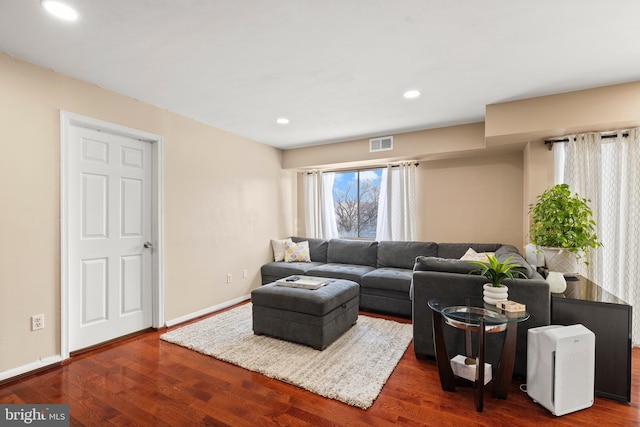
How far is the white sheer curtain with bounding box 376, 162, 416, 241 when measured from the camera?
465 cm

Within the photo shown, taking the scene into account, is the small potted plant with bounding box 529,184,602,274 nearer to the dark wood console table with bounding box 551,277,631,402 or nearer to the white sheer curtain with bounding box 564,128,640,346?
the white sheer curtain with bounding box 564,128,640,346

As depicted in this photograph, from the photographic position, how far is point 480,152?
13.2 ft

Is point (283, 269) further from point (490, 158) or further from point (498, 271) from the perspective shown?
point (490, 158)

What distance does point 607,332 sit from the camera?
2.05 metres

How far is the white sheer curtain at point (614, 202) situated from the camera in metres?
2.86

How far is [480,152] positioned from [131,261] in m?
4.46

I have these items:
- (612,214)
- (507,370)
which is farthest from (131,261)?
(612,214)

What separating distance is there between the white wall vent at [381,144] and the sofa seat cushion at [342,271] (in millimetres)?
1787

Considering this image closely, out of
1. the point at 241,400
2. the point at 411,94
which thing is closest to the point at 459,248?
the point at 411,94

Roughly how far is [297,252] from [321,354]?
2.43m

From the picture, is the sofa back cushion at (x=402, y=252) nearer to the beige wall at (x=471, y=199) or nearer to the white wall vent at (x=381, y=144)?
the beige wall at (x=471, y=199)

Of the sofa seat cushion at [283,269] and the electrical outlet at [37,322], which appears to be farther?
the sofa seat cushion at [283,269]

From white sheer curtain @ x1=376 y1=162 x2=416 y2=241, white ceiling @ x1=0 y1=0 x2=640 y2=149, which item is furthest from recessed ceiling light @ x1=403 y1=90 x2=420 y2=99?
white sheer curtain @ x1=376 y1=162 x2=416 y2=241
